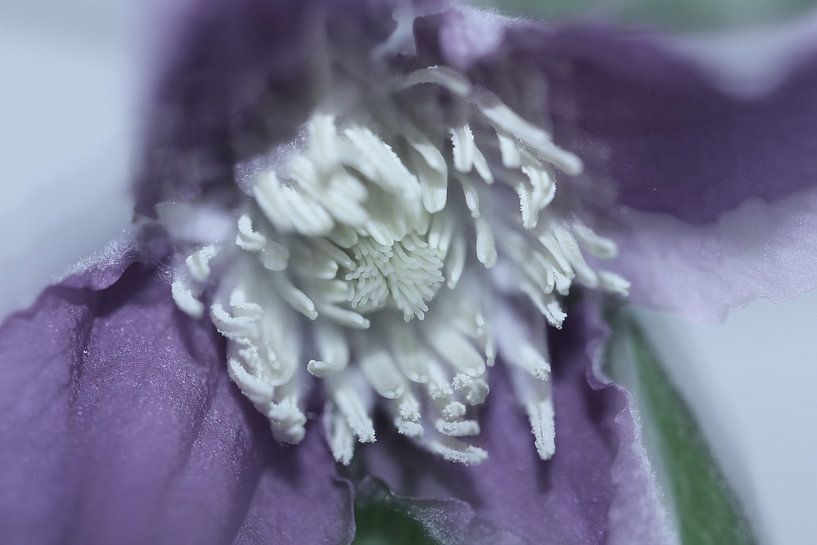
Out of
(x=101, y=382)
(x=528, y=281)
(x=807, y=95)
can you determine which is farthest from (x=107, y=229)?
(x=807, y=95)

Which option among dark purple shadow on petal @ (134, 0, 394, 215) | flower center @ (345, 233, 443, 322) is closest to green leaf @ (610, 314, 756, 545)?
flower center @ (345, 233, 443, 322)

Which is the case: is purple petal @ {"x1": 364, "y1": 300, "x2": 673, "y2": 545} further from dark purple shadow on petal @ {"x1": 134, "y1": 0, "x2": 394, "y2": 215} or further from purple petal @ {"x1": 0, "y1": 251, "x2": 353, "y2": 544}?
dark purple shadow on petal @ {"x1": 134, "y1": 0, "x2": 394, "y2": 215}

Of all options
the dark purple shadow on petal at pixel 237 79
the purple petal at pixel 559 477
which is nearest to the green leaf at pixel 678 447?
the purple petal at pixel 559 477

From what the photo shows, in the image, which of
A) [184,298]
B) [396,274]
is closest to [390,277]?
[396,274]

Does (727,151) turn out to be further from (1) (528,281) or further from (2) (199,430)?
(2) (199,430)

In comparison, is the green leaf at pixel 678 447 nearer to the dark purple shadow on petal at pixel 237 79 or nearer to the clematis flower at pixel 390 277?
the clematis flower at pixel 390 277
